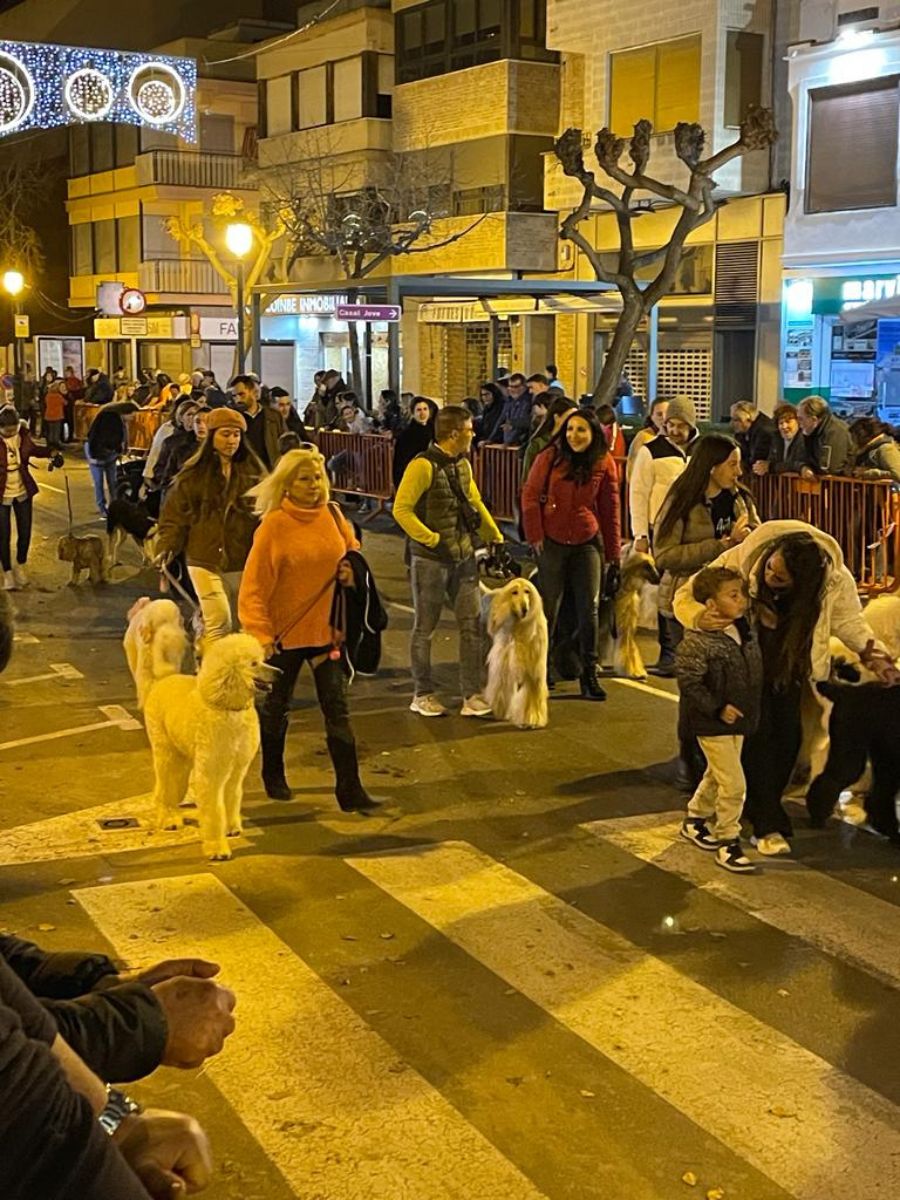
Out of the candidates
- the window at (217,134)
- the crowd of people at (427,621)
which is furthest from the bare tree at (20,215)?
the crowd of people at (427,621)

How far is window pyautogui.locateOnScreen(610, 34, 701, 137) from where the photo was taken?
2853cm

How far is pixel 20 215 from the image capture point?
5553 cm

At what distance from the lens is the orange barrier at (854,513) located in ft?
39.9

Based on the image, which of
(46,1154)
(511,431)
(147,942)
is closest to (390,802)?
(147,942)

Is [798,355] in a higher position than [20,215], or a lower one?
lower

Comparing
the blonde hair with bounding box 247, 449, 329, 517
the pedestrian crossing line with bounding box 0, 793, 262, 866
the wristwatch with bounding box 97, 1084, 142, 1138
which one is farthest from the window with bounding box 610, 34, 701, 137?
the wristwatch with bounding box 97, 1084, 142, 1138

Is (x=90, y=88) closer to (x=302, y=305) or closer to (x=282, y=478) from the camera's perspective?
(x=282, y=478)

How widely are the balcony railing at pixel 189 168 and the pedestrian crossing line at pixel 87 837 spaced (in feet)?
143

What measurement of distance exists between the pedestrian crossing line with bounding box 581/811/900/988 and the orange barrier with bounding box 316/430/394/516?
13113mm

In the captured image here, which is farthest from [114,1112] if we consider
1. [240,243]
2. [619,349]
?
[240,243]

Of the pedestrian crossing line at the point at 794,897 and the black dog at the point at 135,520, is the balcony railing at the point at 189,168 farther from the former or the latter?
the pedestrian crossing line at the point at 794,897

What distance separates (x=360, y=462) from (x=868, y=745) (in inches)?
580

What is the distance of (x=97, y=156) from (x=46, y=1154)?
54687 mm

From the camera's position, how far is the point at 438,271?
3622cm
